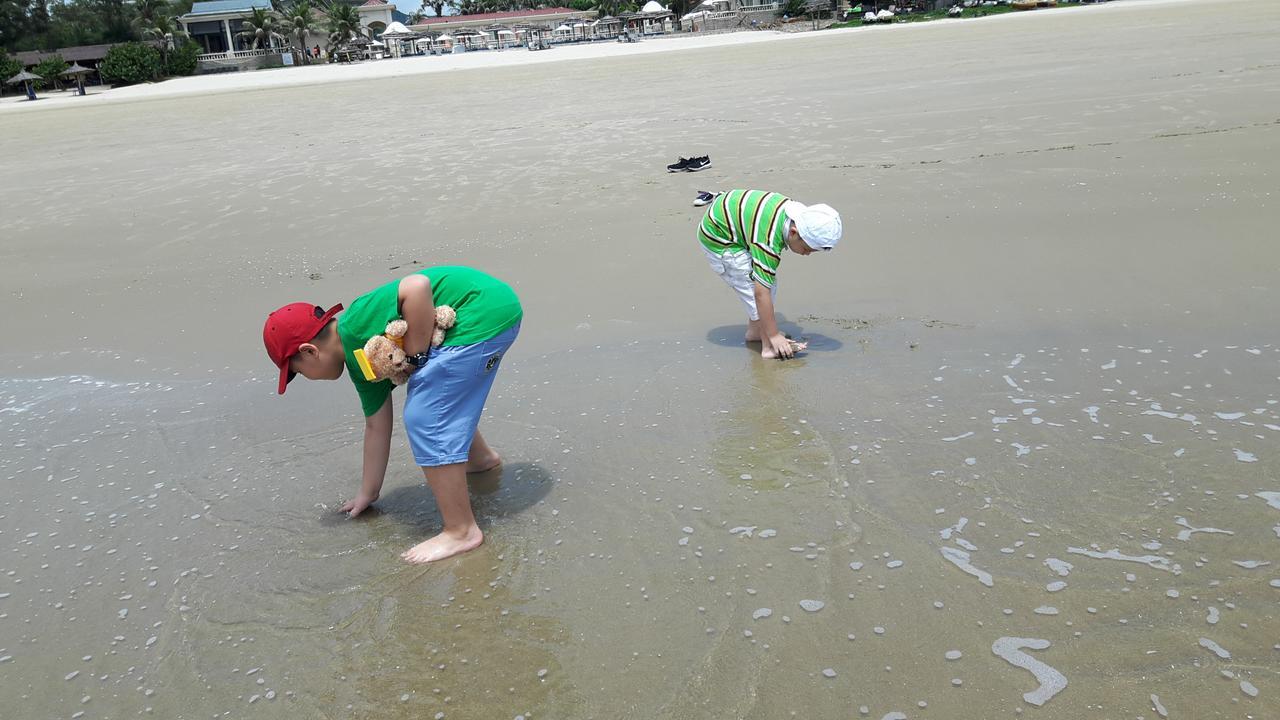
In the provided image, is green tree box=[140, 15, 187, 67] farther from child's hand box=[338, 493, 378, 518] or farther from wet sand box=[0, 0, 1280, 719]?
child's hand box=[338, 493, 378, 518]

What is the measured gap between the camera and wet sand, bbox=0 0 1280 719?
2506 mm

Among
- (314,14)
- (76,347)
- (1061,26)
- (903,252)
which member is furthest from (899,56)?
(314,14)

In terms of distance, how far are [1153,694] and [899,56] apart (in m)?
21.7

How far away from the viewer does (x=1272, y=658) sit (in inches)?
90.1

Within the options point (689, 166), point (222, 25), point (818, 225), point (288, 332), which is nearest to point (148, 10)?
point (222, 25)

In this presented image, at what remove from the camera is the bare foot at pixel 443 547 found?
3.12 m

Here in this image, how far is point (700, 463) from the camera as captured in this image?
367cm

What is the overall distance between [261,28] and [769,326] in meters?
66.9

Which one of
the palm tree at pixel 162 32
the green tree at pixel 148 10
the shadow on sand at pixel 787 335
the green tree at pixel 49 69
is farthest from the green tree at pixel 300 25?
the shadow on sand at pixel 787 335

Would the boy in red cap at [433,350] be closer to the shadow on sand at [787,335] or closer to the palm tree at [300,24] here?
the shadow on sand at [787,335]

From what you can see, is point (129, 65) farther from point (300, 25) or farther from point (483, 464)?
point (483, 464)

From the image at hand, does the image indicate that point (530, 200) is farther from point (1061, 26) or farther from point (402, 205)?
point (1061, 26)

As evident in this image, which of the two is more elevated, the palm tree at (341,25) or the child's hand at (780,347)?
the palm tree at (341,25)

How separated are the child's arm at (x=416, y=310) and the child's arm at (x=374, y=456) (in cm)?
42
